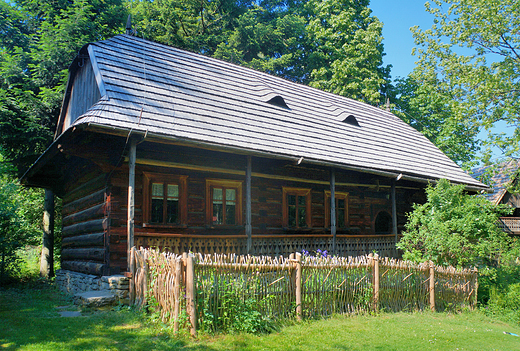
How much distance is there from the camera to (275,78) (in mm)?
19672

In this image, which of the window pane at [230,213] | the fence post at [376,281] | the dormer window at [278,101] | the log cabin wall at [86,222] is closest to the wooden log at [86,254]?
the log cabin wall at [86,222]

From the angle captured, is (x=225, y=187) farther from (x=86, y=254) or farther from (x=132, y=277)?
(x=132, y=277)

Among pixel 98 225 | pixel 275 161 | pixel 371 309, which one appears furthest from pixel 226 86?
pixel 371 309

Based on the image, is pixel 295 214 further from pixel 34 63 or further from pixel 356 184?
pixel 34 63

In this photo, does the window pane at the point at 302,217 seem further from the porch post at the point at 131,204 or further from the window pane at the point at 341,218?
the porch post at the point at 131,204

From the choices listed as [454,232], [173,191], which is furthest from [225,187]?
[454,232]

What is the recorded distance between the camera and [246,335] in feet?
23.2

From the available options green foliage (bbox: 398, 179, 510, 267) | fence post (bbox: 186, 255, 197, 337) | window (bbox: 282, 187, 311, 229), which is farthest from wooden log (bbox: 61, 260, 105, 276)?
green foliage (bbox: 398, 179, 510, 267)

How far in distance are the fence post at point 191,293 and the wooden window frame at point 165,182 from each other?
434 centimetres

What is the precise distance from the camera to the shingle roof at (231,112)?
10750mm

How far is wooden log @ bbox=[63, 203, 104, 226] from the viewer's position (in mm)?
11123

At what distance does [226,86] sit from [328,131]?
168 inches

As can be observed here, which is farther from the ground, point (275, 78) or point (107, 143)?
point (275, 78)

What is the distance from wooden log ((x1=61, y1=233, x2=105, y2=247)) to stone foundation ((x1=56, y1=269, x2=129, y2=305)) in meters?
0.86
